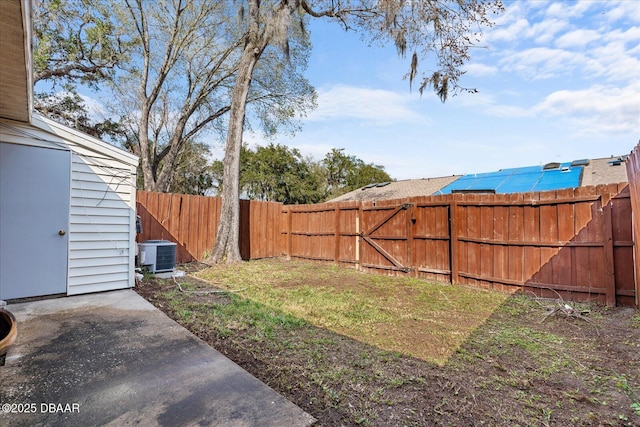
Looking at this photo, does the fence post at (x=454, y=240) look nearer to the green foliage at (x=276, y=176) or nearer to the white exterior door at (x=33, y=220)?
the white exterior door at (x=33, y=220)

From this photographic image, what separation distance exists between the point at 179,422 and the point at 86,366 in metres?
1.09

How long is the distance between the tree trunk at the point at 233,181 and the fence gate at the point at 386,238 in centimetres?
322

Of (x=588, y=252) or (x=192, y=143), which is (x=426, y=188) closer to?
(x=588, y=252)

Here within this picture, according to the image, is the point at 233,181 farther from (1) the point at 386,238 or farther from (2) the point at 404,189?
(2) the point at 404,189

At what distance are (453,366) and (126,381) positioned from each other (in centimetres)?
238

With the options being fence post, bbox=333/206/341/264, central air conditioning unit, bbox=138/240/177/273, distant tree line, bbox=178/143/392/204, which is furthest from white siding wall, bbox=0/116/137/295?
distant tree line, bbox=178/143/392/204

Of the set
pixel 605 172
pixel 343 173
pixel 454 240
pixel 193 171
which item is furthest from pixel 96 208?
pixel 343 173

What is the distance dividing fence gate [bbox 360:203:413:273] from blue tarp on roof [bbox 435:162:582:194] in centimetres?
323

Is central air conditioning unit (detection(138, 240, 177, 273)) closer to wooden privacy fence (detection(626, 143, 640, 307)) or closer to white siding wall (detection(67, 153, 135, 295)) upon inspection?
white siding wall (detection(67, 153, 135, 295))

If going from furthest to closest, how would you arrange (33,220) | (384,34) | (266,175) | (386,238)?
(266,175) → (386,238) → (384,34) → (33,220)

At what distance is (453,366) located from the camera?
2.32 metres

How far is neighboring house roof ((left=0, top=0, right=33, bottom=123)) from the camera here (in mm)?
1689

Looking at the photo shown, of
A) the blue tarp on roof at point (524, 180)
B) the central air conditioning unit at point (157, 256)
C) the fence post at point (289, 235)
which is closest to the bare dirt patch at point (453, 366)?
the central air conditioning unit at point (157, 256)

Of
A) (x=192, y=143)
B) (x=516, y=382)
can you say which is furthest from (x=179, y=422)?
(x=192, y=143)
